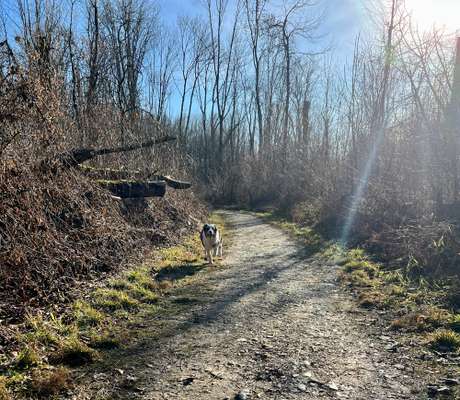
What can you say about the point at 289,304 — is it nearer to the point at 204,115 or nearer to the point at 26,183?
the point at 26,183

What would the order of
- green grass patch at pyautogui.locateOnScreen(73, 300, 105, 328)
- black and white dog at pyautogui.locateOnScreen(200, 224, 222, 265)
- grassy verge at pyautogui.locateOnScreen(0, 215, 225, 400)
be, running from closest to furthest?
grassy verge at pyautogui.locateOnScreen(0, 215, 225, 400), green grass patch at pyautogui.locateOnScreen(73, 300, 105, 328), black and white dog at pyautogui.locateOnScreen(200, 224, 222, 265)

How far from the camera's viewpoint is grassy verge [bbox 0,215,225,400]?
3537 mm

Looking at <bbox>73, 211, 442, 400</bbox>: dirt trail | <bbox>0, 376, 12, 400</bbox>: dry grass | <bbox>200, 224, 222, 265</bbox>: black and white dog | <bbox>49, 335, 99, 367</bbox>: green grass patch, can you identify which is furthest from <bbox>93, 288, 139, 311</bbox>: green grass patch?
<bbox>200, 224, 222, 265</bbox>: black and white dog

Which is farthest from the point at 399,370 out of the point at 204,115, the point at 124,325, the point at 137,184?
the point at 204,115

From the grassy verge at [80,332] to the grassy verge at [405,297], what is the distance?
10.5 feet

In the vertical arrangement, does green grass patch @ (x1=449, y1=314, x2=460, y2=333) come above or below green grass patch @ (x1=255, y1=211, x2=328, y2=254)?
below

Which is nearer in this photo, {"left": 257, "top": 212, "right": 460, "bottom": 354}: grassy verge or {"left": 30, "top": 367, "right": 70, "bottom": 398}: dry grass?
{"left": 30, "top": 367, "right": 70, "bottom": 398}: dry grass

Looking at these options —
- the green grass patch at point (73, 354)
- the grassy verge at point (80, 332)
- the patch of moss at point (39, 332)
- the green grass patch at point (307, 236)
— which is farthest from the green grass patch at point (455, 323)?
the green grass patch at point (307, 236)

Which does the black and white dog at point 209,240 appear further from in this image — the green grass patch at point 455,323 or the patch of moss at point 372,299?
the green grass patch at point 455,323

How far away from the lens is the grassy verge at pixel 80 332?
11.6ft

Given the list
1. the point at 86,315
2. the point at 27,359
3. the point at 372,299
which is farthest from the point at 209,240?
the point at 27,359

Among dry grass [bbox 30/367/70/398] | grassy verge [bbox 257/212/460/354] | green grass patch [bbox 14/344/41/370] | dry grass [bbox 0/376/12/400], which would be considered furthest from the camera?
grassy verge [bbox 257/212/460/354]

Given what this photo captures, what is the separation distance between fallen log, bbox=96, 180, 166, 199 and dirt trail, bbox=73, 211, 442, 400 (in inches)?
151

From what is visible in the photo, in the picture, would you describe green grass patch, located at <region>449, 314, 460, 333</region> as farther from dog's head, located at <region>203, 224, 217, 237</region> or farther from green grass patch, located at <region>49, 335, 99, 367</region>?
dog's head, located at <region>203, 224, 217, 237</region>
